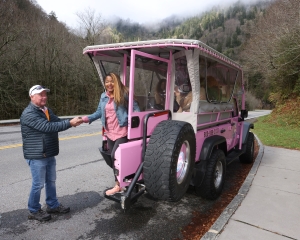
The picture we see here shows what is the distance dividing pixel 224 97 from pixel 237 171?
2.18m

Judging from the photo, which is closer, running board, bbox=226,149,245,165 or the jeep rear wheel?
the jeep rear wheel

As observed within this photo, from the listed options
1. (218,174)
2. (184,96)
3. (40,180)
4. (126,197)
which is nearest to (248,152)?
(218,174)

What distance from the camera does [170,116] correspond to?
12.6 ft

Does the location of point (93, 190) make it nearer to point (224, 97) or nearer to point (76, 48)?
point (224, 97)

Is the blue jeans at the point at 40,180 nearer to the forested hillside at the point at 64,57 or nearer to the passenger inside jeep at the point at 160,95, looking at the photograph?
the passenger inside jeep at the point at 160,95

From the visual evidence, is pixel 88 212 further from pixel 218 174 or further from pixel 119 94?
pixel 218 174

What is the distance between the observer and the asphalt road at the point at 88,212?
321 cm

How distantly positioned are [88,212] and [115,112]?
62.3 inches

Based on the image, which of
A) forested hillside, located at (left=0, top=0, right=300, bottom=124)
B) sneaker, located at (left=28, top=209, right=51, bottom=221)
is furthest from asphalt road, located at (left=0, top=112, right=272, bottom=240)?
forested hillside, located at (left=0, top=0, right=300, bottom=124)

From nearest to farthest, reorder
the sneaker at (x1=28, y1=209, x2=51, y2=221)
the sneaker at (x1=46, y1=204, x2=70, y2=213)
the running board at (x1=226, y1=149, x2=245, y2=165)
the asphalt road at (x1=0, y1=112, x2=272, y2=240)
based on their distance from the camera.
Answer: the asphalt road at (x1=0, y1=112, x2=272, y2=240) → the sneaker at (x1=28, y1=209, x2=51, y2=221) → the sneaker at (x1=46, y1=204, x2=70, y2=213) → the running board at (x1=226, y1=149, x2=245, y2=165)

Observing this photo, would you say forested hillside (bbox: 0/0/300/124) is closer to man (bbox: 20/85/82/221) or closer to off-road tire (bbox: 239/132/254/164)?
off-road tire (bbox: 239/132/254/164)

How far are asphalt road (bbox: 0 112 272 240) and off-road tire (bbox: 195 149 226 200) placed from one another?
21 centimetres

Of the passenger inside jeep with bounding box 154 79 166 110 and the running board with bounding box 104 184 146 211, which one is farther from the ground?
the passenger inside jeep with bounding box 154 79 166 110

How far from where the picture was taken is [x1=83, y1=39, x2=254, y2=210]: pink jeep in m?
3.02
